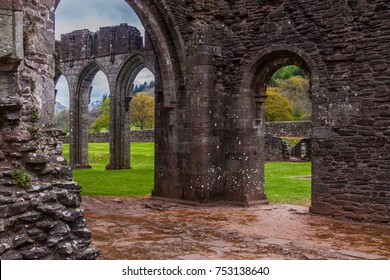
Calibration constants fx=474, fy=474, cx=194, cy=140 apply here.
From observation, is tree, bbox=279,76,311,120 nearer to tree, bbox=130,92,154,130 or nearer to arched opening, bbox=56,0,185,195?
tree, bbox=130,92,154,130

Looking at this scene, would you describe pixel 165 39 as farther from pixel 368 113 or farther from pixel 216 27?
pixel 368 113

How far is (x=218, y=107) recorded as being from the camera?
35.1 feet

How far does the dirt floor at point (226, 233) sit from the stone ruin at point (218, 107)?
0.77m

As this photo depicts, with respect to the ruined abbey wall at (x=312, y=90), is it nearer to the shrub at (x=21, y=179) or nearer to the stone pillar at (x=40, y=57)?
the stone pillar at (x=40, y=57)

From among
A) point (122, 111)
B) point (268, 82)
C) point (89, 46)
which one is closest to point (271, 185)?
point (268, 82)

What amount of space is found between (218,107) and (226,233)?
4056mm

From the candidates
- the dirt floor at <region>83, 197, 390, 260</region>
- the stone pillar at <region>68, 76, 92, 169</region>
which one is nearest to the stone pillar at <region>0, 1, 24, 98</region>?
the dirt floor at <region>83, 197, 390, 260</region>

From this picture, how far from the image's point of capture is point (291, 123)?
33094 millimetres

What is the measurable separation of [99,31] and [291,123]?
15486 mm

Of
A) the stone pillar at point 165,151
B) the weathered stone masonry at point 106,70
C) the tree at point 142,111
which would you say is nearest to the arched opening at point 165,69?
the stone pillar at point 165,151

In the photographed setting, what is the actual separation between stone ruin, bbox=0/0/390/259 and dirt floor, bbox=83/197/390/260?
2.53ft

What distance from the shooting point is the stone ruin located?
15.7ft

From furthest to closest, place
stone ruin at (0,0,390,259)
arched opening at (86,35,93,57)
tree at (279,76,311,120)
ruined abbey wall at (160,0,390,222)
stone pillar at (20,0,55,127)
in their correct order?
tree at (279,76,311,120), arched opening at (86,35,93,57), ruined abbey wall at (160,0,390,222), stone pillar at (20,0,55,127), stone ruin at (0,0,390,259)

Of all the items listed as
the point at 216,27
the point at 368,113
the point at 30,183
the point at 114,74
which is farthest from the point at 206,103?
the point at 114,74
